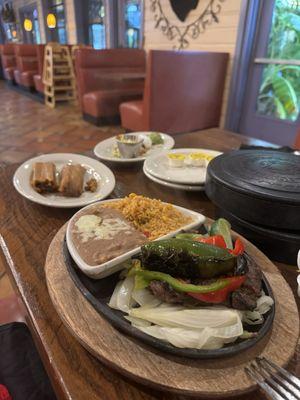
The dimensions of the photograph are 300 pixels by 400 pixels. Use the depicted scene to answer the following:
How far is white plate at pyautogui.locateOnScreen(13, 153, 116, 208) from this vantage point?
682mm

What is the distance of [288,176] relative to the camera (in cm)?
55

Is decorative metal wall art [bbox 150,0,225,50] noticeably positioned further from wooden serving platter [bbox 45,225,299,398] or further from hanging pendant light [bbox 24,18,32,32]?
hanging pendant light [bbox 24,18,32,32]

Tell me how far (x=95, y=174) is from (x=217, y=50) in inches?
96.0

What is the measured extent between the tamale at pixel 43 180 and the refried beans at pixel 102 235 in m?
0.27

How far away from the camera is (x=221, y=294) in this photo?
0.36 metres

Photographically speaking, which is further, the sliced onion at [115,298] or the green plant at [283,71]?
the green plant at [283,71]

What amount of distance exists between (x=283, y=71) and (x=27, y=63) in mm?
4770

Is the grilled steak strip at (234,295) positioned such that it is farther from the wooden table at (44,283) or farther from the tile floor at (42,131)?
the tile floor at (42,131)

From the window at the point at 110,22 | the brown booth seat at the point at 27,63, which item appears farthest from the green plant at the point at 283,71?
the brown booth seat at the point at 27,63

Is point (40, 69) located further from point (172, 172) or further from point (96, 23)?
point (172, 172)

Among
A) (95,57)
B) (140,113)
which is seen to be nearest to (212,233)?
(140,113)

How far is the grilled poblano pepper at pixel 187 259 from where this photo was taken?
0.37 metres

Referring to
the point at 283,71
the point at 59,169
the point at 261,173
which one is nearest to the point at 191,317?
the point at 261,173

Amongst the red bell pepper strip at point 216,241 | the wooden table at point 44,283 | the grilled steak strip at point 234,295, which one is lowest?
the wooden table at point 44,283
